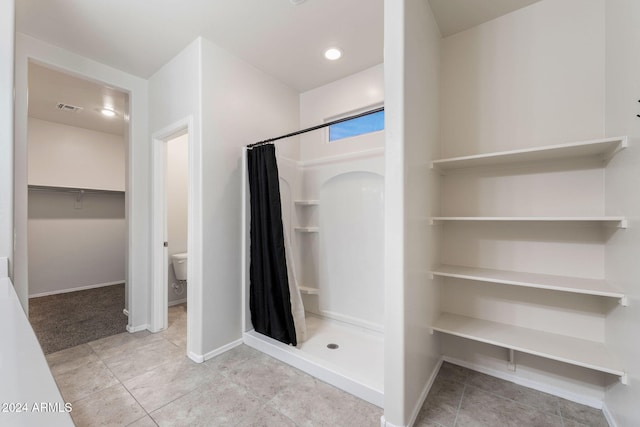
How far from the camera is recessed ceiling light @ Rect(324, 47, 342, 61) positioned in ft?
7.83

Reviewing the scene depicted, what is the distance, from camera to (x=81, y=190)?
170 inches

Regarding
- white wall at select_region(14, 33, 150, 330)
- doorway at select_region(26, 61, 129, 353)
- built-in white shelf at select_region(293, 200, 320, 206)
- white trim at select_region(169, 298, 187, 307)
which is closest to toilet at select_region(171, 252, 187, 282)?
white trim at select_region(169, 298, 187, 307)

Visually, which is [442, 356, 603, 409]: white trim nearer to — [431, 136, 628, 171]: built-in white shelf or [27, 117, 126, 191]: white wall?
[431, 136, 628, 171]: built-in white shelf

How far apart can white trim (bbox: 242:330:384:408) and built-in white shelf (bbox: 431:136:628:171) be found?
1.60m

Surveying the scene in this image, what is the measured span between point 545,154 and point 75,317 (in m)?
4.84

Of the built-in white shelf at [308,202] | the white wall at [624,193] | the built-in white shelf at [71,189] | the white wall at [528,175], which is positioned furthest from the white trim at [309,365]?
the built-in white shelf at [71,189]

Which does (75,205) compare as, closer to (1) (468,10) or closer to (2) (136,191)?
(2) (136,191)

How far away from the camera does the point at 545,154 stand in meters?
1.63

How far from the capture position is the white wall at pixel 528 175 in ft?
5.50

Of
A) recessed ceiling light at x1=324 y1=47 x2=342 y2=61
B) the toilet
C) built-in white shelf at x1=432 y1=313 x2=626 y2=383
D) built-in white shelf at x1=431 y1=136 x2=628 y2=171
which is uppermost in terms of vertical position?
recessed ceiling light at x1=324 y1=47 x2=342 y2=61

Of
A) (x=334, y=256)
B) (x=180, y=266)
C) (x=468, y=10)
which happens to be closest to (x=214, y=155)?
(x=334, y=256)

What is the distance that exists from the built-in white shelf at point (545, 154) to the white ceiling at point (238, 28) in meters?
1.10

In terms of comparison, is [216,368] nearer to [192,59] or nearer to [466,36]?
[192,59]

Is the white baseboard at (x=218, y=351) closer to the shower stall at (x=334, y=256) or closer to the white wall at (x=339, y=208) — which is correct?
the shower stall at (x=334, y=256)
